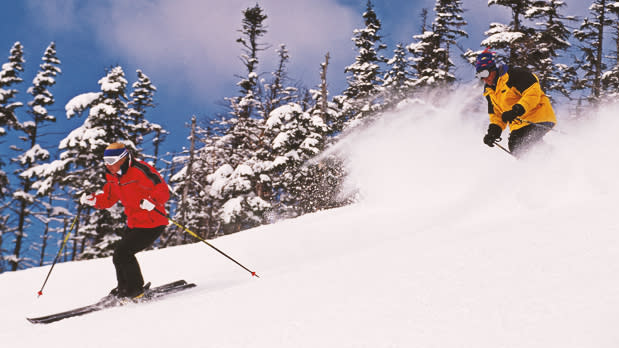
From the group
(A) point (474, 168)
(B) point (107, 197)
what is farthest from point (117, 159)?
(A) point (474, 168)

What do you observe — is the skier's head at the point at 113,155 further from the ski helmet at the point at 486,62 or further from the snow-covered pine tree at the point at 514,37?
the snow-covered pine tree at the point at 514,37

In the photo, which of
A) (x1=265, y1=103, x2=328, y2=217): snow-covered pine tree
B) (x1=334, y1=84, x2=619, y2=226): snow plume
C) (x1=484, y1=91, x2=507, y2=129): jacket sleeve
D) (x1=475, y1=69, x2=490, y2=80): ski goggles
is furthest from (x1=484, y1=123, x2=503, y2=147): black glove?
(x1=265, y1=103, x2=328, y2=217): snow-covered pine tree

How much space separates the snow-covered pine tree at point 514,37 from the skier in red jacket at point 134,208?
19.1 m

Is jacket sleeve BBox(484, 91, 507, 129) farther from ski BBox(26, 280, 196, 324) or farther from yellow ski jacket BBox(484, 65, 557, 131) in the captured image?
ski BBox(26, 280, 196, 324)

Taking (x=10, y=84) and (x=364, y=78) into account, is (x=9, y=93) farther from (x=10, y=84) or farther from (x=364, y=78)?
(x=364, y=78)

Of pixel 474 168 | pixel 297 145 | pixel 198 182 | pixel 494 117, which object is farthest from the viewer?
pixel 198 182

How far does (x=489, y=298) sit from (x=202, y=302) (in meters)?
2.48

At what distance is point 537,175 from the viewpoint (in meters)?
5.80

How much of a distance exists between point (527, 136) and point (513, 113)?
1.81 ft

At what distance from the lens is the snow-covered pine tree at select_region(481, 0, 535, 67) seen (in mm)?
18438

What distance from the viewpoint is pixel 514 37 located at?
60.2ft

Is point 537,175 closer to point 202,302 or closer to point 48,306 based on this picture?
point 202,302

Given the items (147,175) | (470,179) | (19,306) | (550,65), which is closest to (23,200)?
(19,306)

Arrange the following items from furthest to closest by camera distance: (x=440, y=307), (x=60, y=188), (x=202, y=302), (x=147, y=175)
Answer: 1. (x=60, y=188)
2. (x=147, y=175)
3. (x=202, y=302)
4. (x=440, y=307)
